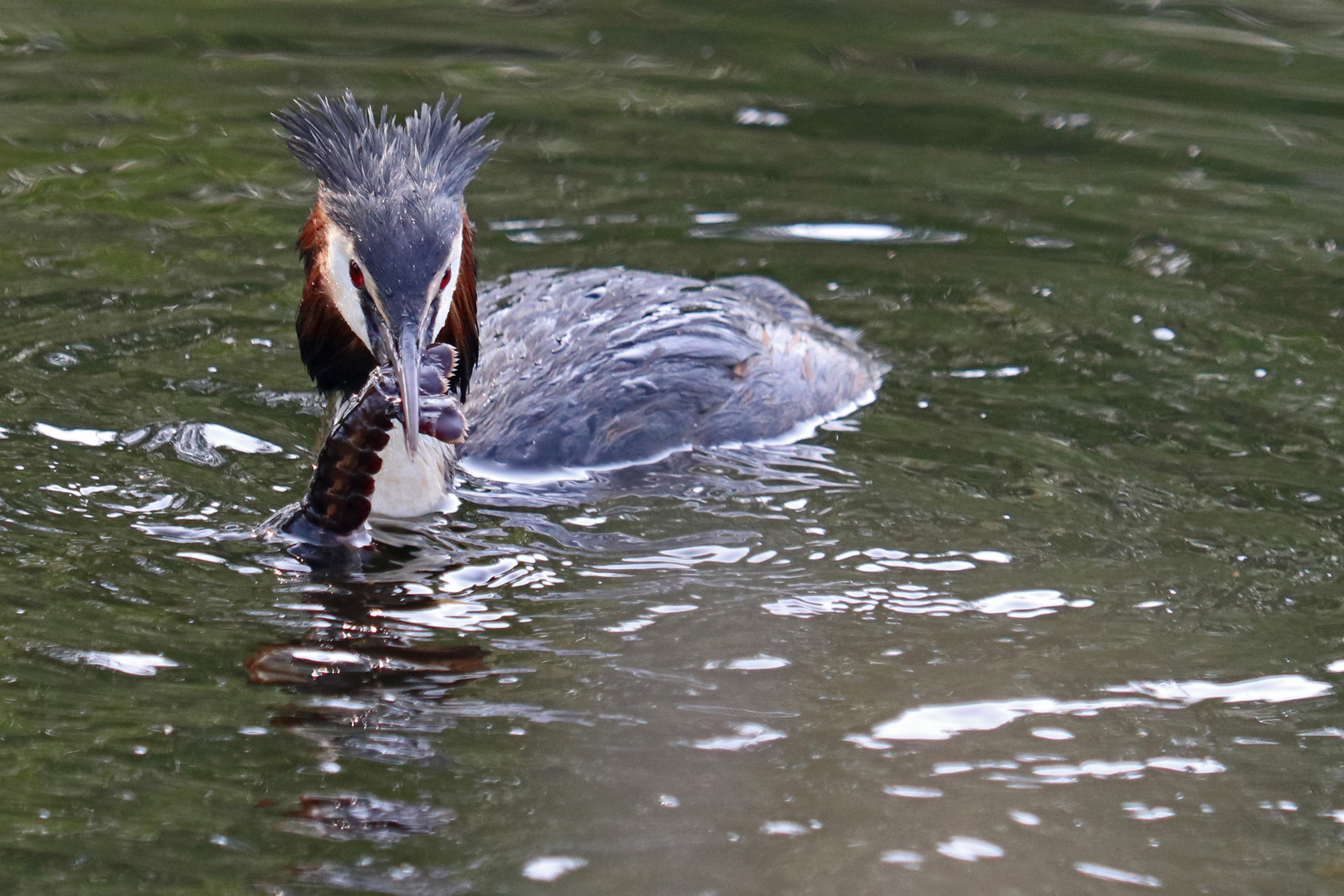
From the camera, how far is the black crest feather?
17.9 feet

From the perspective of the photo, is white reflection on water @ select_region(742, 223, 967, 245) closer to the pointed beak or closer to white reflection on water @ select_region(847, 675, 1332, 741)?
the pointed beak

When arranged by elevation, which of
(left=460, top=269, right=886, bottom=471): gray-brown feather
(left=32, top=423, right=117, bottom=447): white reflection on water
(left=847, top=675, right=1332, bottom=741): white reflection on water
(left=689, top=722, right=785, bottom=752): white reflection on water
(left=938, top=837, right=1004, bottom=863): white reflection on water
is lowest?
(left=938, top=837, right=1004, bottom=863): white reflection on water

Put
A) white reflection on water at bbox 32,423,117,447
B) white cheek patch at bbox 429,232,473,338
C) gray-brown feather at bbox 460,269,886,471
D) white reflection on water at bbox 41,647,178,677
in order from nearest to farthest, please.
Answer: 1. white reflection on water at bbox 41,647,178,677
2. white cheek patch at bbox 429,232,473,338
3. white reflection on water at bbox 32,423,117,447
4. gray-brown feather at bbox 460,269,886,471

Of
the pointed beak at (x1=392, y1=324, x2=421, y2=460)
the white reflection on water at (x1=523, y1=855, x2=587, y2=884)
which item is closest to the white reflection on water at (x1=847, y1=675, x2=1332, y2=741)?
the white reflection on water at (x1=523, y1=855, x2=587, y2=884)

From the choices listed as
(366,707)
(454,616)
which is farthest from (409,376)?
(366,707)

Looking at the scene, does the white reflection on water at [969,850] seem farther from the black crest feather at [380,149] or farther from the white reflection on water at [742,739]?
the black crest feather at [380,149]

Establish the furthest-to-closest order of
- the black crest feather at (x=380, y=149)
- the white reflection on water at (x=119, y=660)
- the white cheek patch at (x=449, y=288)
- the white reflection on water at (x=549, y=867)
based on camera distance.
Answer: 1. the black crest feather at (x=380, y=149)
2. the white cheek patch at (x=449, y=288)
3. the white reflection on water at (x=119, y=660)
4. the white reflection on water at (x=549, y=867)

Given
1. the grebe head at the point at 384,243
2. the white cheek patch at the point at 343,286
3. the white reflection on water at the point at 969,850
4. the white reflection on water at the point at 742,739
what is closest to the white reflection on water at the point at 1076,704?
the white reflection on water at the point at 742,739

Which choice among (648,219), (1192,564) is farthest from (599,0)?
(1192,564)

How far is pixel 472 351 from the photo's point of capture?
6266 mm

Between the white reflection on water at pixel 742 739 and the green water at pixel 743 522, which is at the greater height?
the green water at pixel 743 522

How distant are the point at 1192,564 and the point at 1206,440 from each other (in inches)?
45.5

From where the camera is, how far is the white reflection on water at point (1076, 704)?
14.8 ft

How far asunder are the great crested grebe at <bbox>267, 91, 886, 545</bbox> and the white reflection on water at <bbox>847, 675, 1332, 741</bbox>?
1544 millimetres
